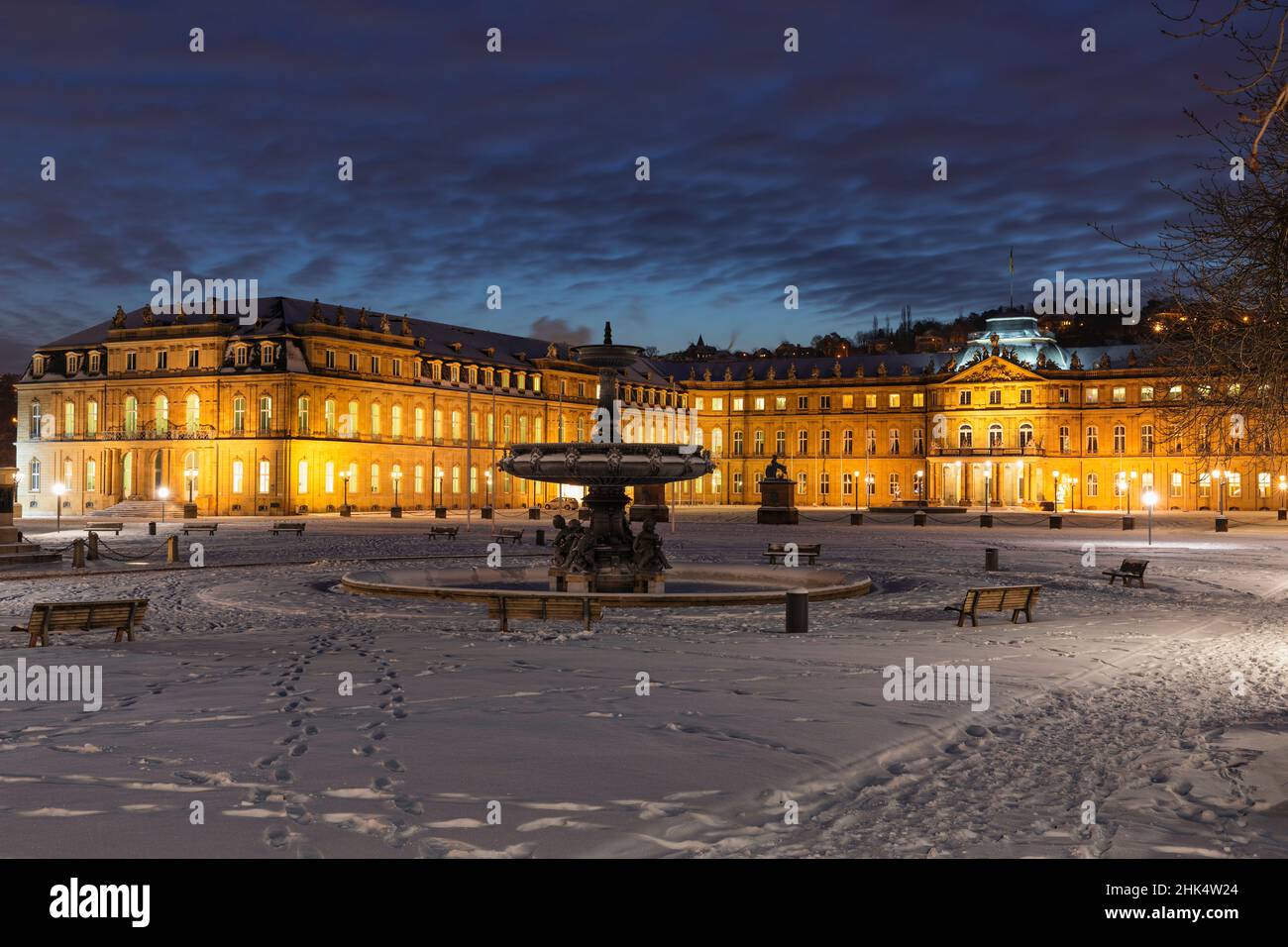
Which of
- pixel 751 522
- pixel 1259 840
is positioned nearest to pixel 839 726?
pixel 1259 840

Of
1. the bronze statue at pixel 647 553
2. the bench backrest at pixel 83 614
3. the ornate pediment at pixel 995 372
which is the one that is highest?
the ornate pediment at pixel 995 372

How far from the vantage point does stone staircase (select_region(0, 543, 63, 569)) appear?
29531 millimetres

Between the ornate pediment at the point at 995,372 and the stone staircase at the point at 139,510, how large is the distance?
64066 mm

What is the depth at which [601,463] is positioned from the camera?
21.5 meters

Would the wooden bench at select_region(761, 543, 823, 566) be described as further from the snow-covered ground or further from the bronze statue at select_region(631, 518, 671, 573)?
the snow-covered ground

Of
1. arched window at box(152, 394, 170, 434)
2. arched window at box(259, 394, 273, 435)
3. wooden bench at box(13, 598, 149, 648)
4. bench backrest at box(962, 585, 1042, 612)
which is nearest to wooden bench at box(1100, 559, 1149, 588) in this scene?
bench backrest at box(962, 585, 1042, 612)

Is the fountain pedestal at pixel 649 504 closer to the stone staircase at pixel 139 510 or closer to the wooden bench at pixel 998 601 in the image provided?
the stone staircase at pixel 139 510

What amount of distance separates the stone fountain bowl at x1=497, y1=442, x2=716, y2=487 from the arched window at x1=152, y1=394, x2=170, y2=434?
62.9 m

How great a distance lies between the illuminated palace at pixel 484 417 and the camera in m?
76.0

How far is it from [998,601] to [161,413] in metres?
71.1

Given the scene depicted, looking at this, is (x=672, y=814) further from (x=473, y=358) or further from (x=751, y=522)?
(x=473, y=358)

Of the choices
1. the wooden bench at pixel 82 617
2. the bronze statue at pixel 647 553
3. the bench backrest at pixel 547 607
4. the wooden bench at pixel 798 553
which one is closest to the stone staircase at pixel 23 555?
the wooden bench at pixel 82 617

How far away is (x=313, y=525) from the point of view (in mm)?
56125
